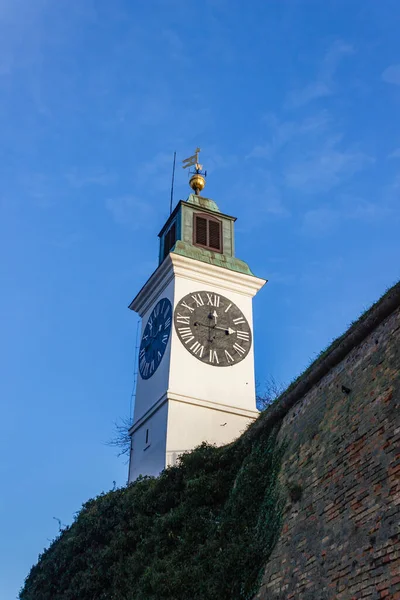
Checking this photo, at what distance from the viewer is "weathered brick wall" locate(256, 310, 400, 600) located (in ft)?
26.5

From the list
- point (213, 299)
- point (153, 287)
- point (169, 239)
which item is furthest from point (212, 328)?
point (169, 239)

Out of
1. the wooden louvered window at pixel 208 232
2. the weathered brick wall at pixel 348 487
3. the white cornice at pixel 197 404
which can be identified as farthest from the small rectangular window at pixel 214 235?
the weathered brick wall at pixel 348 487

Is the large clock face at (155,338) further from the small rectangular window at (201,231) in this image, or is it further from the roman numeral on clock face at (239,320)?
the small rectangular window at (201,231)

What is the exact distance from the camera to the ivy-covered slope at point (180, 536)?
11.4m

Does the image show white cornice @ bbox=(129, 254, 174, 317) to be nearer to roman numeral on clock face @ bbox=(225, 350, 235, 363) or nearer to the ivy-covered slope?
roman numeral on clock face @ bbox=(225, 350, 235, 363)

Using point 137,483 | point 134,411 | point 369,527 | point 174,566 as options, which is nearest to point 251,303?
point 134,411

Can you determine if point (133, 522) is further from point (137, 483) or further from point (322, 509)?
point (322, 509)

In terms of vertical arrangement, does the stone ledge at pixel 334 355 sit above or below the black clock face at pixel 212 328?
below

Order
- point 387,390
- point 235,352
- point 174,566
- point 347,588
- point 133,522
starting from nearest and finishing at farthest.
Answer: point 347,588
point 387,390
point 174,566
point 133,522
point 235,352

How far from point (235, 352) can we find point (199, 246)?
5023mm

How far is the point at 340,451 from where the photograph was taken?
32.7ft

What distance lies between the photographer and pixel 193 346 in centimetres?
2352

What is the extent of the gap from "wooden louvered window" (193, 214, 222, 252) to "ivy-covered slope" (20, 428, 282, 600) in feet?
38.3

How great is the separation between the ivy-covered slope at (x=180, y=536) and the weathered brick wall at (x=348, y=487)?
774 mm
